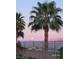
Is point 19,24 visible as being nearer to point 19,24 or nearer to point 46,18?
point 19,24

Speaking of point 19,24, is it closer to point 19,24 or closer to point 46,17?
point 19,24

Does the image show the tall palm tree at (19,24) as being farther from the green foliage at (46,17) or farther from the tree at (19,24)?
the green foliage at (46,17)

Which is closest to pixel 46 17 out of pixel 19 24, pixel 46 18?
pixel 46 18

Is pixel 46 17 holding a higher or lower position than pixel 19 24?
higher

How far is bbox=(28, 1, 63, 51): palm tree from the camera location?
363 cm

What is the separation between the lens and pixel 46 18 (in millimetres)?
3648

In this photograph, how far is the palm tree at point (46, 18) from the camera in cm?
363

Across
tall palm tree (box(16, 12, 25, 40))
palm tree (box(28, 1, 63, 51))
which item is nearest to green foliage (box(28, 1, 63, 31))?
palm tree (box(28, 1, 63, 51))

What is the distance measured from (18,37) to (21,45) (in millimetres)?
164

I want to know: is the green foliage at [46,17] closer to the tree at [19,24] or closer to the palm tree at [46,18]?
the palm tree at [46,18]

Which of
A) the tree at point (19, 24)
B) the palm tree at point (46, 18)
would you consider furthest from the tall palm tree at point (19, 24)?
the palm tree at point (46, 18)
